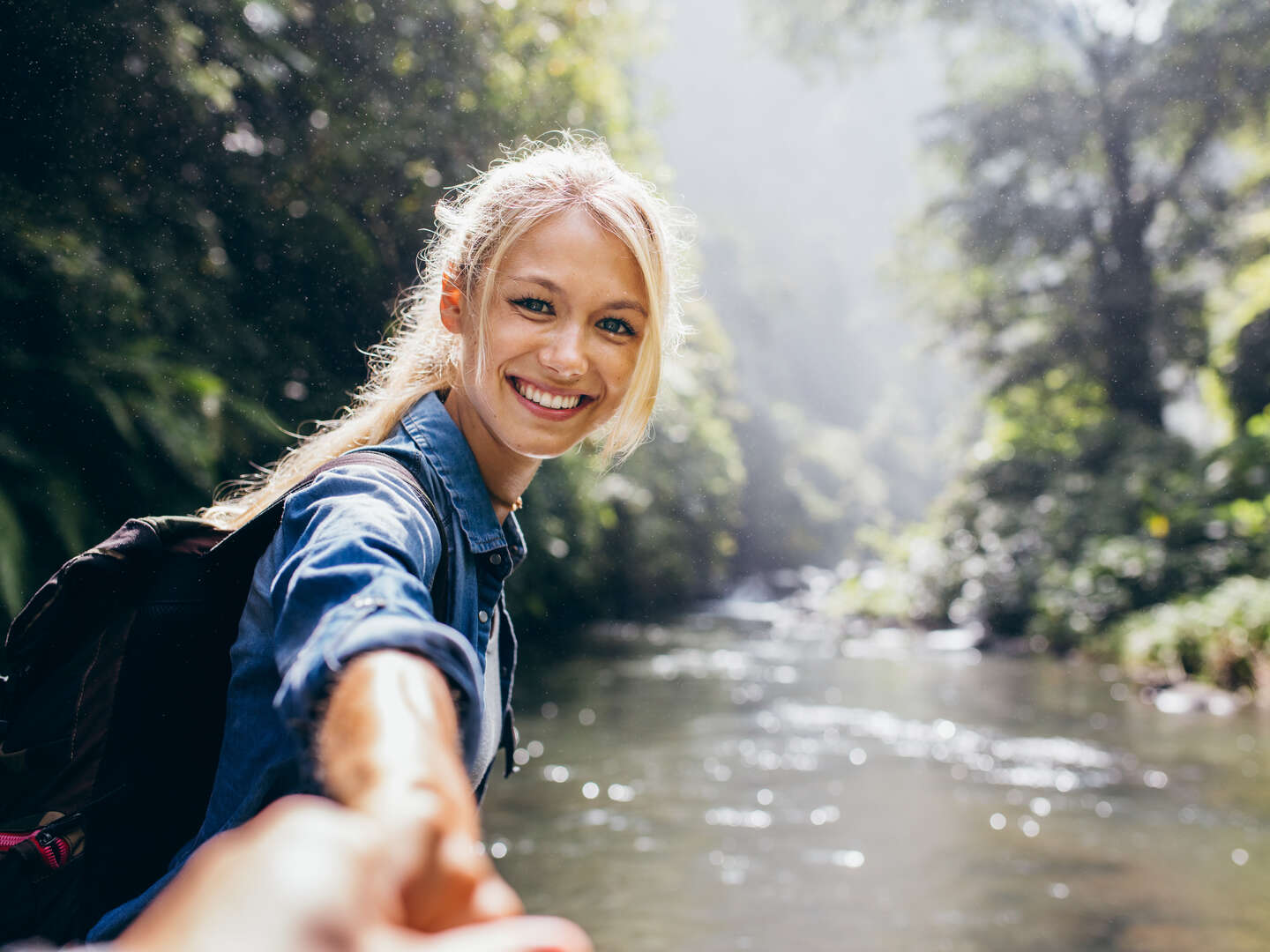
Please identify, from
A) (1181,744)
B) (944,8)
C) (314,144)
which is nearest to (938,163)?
(944,8)

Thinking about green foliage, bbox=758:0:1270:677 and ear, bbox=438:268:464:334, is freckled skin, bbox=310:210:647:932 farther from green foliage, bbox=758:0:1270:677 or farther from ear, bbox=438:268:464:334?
green foliage, bbox=758:0:1270:677

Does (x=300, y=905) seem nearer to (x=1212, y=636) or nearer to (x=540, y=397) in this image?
(x=540, y=397)

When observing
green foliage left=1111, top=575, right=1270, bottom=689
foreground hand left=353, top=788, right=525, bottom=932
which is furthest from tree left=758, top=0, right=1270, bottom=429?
foreground hand left=353, top=788, right=525, bottom=932

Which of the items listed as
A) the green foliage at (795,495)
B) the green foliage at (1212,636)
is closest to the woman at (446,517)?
the green foliage at (1212,636)

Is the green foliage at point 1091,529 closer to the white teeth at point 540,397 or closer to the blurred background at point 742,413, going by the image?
the blurred background at point 742,413

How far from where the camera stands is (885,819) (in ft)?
19.7

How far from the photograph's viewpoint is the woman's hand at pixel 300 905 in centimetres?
50

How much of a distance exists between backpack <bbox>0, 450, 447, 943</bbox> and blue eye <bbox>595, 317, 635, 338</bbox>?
478 mm

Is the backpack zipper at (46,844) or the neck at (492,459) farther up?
the neck at (492,459)

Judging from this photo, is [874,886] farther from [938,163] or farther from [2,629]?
[938,163]

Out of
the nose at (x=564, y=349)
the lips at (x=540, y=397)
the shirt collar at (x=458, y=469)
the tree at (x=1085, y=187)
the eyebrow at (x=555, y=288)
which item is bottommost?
the shirt collar at (x=458, y=469)

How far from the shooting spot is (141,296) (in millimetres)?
4602

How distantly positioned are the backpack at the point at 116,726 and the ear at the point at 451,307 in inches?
17.4

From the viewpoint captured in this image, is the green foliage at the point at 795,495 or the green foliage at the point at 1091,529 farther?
the green foliage at the point at 795,495
